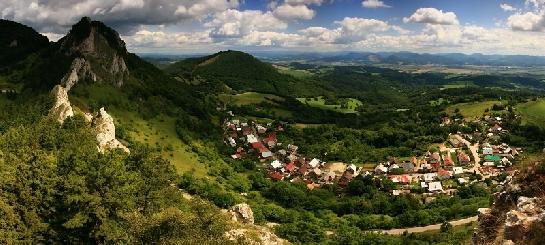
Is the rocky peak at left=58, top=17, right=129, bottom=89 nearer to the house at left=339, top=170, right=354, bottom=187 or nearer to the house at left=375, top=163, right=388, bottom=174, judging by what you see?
the house at left=339, top=170, right=354, bottom=187

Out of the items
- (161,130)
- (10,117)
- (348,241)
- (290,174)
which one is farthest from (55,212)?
(290,174)

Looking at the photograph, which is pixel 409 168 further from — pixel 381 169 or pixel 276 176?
pixel 276 176

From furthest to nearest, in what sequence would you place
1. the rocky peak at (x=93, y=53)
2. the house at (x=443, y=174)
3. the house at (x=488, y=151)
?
the house at (x=488, y=151), the house at (x=443, y=174), the rocky peak at (x=93, y=53)

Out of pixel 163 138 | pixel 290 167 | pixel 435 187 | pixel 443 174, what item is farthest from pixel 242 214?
pixel 443 174

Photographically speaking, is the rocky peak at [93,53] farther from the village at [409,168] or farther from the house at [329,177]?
the house at [329,177]

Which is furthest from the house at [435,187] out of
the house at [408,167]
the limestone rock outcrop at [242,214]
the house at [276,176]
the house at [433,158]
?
the limestone rock outcrop at [242,214]
